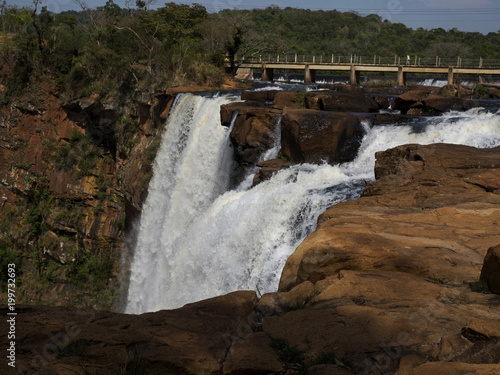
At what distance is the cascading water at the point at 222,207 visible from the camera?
10891mm

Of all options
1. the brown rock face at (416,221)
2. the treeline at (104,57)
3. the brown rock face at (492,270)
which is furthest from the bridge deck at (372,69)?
the brown rock face at (492,270)

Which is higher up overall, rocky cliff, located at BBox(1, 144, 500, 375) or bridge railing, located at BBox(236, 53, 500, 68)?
bridge railing, located at BBox(236, 53, 500, 68)

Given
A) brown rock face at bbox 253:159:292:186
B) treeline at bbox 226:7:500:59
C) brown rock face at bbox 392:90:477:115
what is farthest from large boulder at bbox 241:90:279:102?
treeline at bbox 226:7:500:59

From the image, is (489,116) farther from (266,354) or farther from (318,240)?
(266,354)

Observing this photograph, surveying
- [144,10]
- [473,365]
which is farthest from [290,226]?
[144,10]

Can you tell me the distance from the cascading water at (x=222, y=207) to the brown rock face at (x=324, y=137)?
0.34 metres

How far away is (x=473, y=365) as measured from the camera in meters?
4.02

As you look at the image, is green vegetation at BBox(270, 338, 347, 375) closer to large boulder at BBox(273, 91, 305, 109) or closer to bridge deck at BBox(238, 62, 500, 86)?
large boulder at BBox(273, 91, 305, 109)

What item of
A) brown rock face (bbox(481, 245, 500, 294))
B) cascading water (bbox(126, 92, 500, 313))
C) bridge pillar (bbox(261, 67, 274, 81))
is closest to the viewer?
brown rock face (bbox(481, 245, 500, 294))

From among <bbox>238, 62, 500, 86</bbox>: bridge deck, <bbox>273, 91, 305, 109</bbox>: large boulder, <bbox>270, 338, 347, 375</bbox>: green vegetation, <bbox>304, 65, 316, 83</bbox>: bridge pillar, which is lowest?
<bbox>270, 338, 347, 375</bbox>: green vegetation

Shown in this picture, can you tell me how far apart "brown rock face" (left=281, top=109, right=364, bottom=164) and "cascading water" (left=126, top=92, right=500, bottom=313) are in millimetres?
340

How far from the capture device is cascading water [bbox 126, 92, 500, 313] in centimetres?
1089

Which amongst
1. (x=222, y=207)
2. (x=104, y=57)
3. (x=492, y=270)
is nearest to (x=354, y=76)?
(x=104, y=57)

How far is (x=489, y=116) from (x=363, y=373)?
12.0 meters
